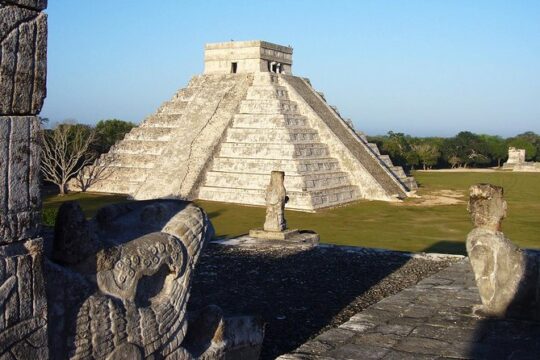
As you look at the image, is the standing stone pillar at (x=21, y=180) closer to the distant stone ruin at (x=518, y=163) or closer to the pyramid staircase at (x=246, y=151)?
the pyramid staircase at (x=246, y=151)

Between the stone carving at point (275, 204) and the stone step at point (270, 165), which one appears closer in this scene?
the stone carving at point (275, 204)

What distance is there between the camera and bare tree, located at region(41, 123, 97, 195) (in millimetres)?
25453

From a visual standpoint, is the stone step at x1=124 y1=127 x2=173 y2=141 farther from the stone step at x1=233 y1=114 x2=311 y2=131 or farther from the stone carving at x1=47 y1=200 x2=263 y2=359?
the stone carving at x1=47 y1=200 x2=263 y2=359

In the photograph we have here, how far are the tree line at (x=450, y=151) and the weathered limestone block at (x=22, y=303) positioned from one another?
42.9 m

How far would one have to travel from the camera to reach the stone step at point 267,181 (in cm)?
2216

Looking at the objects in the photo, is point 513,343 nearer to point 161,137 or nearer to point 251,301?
point 251,301

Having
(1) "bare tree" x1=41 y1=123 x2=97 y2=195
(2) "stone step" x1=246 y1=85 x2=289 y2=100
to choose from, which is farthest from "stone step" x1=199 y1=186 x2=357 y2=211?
(1) "bare tree" x1=41 y1=123 x2=97 y2=195

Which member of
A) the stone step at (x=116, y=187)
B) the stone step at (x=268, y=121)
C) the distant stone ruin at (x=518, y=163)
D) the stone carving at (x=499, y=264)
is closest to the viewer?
the stone carving at (x=499, y=264)

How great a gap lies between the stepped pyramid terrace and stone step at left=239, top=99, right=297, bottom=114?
5 centimetres

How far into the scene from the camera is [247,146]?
24.3 m

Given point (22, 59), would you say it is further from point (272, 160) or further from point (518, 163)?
point (518, 163)

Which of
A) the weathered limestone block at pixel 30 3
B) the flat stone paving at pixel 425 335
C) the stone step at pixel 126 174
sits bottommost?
the flat stone paving at pixel 425 335

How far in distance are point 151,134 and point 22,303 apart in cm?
2463

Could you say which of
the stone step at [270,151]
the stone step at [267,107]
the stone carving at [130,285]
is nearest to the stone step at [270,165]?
the stone step at [270,151]
